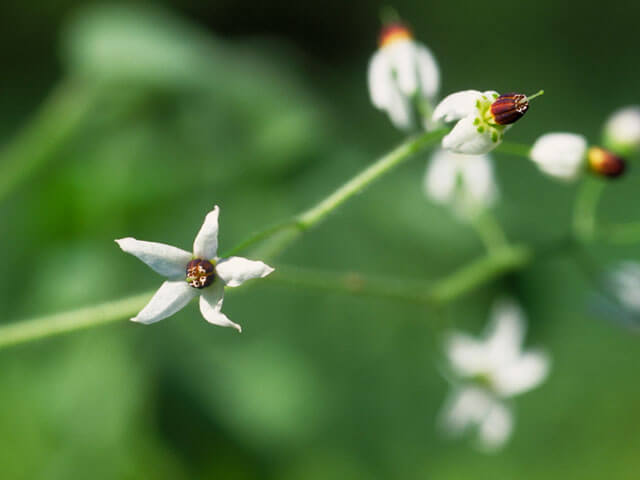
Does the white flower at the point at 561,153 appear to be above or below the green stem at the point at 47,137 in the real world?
below

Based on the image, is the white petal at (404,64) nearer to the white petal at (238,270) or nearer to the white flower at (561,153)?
the white flower at (561,153)

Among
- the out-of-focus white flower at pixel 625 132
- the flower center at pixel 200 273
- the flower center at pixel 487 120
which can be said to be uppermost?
the out-of-focus white flower at pixel 625 132

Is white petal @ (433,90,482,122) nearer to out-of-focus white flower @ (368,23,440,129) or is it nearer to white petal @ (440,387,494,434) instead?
out-of-focus white flower @ (368,23,440,129)

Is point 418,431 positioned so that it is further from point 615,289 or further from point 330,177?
point 615,289

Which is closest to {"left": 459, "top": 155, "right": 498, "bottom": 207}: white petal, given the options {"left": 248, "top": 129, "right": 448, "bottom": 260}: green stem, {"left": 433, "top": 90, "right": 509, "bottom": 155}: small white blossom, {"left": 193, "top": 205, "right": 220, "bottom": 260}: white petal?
{"left": 248, "top": 129, "right": 448, "bottom": 260}: green stem

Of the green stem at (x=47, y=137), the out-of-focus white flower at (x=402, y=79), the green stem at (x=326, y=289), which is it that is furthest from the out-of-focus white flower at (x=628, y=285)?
the green stem at (x=47, y=137)

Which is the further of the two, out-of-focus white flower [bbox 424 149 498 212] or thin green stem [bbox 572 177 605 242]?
out-of-focus white flower [bbox 424 149 498 212]
